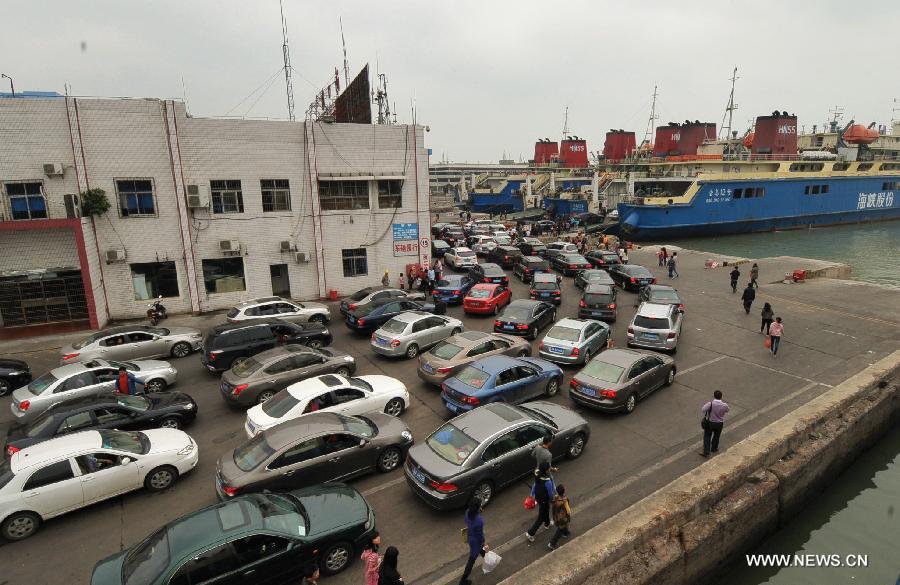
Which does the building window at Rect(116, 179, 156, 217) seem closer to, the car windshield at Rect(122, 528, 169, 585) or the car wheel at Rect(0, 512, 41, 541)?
the car wheel at Rect(0, 512, 41, 541)

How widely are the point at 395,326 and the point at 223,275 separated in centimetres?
1076

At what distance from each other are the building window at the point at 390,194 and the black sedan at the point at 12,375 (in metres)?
15.7

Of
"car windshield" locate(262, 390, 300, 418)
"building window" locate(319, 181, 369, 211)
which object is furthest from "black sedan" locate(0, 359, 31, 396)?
"building window" locate(319, 181, 369, 211)

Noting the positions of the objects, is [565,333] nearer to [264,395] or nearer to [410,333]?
[410,333]

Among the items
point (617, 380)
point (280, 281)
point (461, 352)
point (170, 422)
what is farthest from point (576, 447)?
point (280, 281)

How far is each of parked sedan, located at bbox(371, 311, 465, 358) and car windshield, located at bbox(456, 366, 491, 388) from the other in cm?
438

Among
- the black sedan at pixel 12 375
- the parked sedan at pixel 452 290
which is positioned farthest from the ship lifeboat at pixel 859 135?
the black sedan at pixel 12 375

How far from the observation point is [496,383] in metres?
12.0

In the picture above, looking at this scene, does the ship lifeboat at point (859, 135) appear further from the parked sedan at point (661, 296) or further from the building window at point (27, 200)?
the building window at point (27, 200)

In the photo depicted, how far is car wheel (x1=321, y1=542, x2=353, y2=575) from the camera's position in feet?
23.3

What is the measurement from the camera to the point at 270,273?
2398 cm

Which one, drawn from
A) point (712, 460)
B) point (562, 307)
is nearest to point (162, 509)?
point (712, 460)

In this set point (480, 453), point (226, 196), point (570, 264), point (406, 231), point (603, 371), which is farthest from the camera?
point (570, 264)

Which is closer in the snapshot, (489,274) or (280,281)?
(280,281)
